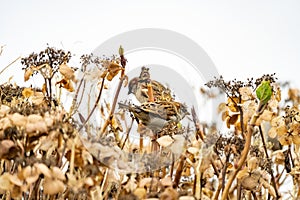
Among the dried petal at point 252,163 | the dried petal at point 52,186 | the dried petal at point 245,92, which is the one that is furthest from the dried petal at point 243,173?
the dried petal at point 52,186

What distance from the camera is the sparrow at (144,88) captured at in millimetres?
712

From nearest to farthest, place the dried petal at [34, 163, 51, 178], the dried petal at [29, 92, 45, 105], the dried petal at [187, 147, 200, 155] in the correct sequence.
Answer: the dried petal at [34, 163, 51, 178] < the dried petal at [187, 147, 200, 155] < the dried petal at [29, 92, 45, 105]

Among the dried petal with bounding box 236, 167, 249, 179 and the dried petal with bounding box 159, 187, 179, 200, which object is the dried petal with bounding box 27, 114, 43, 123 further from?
the dried petal with bounding box 236, 167, 249, 179

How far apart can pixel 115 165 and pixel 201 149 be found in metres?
0.10

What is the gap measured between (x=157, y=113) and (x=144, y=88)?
10 centimetres

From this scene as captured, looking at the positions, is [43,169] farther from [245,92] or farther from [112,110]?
[245,92]

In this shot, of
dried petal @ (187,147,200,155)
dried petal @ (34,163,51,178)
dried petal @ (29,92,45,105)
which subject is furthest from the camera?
dried petal @ (29,92,45,105)

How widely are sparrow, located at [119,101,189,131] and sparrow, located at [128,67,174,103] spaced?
59 mm

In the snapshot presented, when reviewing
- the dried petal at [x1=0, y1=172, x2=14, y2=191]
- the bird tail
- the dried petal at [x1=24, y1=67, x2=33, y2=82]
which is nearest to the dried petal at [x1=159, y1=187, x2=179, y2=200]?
the dried petal at [x1=0, y1=172, x2=14, y2=191]

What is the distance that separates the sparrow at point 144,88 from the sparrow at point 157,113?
0.19ft

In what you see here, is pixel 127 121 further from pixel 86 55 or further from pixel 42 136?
pixel 42 136

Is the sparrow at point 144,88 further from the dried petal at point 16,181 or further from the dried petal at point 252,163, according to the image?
the dried petal at point 16,181

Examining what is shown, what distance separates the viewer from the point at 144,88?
2.37 ft

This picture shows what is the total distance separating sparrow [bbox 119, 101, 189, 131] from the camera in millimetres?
629
